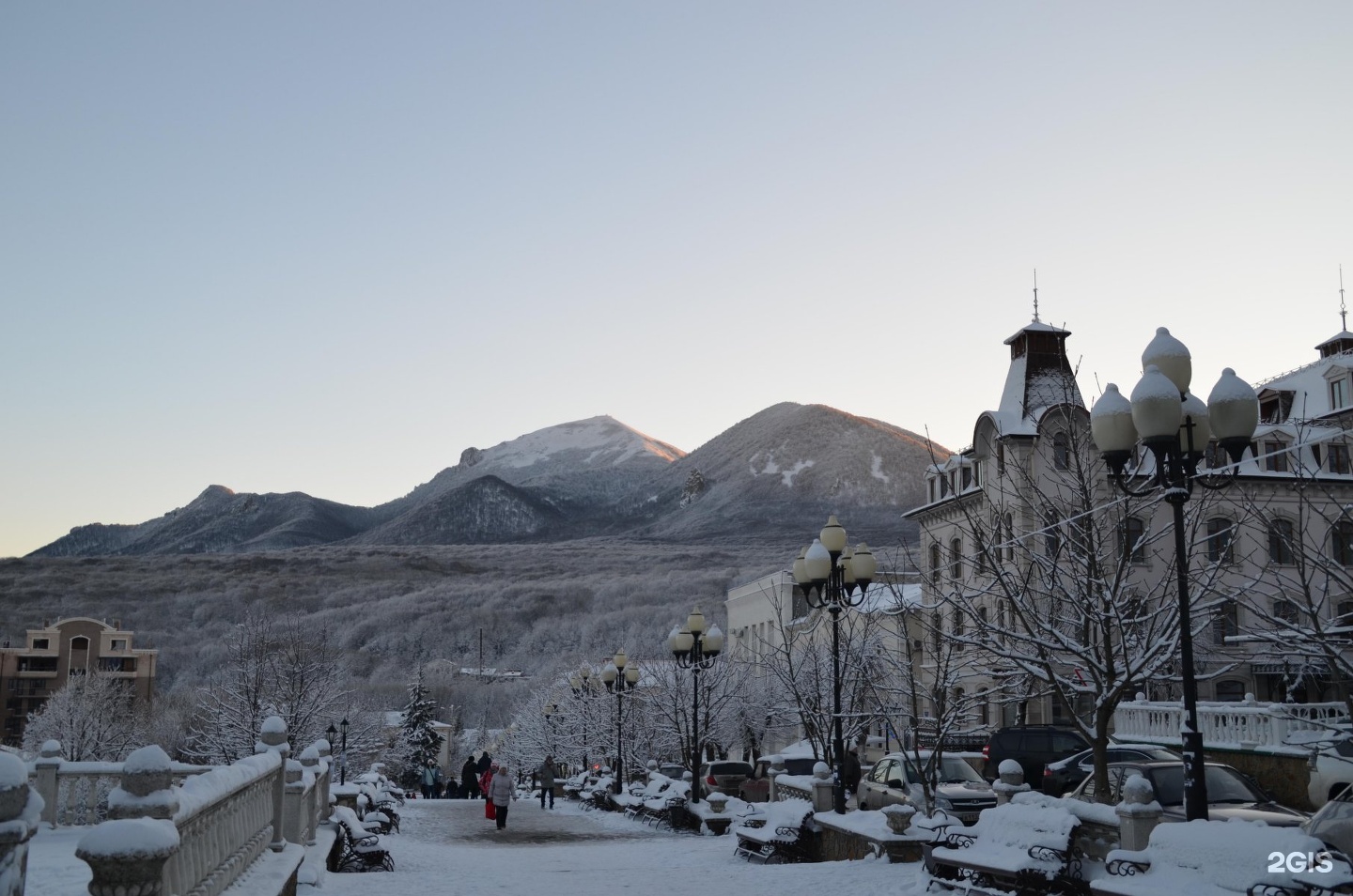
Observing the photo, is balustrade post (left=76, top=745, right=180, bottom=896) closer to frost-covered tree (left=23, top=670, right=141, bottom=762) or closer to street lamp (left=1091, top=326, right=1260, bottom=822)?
street lamp (left=1091, top=326, right=1260, bottom=822)

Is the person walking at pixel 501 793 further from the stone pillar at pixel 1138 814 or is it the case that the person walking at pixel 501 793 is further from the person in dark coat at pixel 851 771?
the stone pillar at pixel 1138 814

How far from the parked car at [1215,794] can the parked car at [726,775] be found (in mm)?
19257

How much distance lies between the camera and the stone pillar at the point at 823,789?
1892 cm

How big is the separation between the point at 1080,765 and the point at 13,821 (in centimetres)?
1959

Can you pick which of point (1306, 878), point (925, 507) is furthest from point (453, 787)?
point (1306, 878)

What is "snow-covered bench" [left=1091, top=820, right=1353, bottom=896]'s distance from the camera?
7473 mm

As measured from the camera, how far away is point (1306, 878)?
7.34m

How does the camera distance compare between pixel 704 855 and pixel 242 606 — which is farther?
pixel 242 606

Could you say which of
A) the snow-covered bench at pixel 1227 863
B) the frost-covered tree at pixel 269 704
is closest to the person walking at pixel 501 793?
the snow-covered bench at pixel 1227 863

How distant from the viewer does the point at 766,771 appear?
93.4 feet

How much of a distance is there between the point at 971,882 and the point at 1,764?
912 cm

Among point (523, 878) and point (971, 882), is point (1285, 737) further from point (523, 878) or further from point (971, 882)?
point (523, 878)

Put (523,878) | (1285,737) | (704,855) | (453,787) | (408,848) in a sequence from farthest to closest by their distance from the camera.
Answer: (453,787), (1285,737), (408,848), (704,855), (523,878)

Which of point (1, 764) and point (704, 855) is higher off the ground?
point (1, 764)
